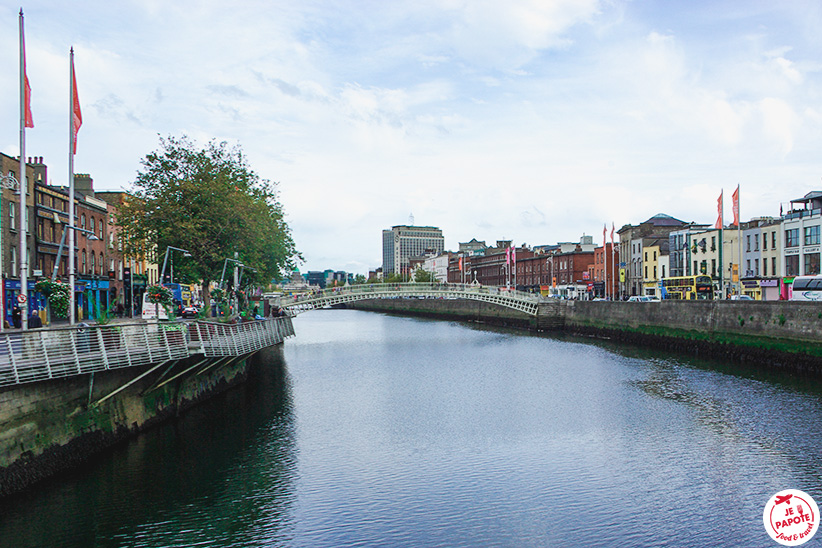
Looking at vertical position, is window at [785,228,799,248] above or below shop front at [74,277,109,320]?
above

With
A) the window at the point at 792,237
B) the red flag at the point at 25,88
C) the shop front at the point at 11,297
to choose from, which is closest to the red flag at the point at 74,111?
the red flag at the point at 25,88

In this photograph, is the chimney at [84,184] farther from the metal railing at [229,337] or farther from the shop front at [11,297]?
the metal railing at [229,337]

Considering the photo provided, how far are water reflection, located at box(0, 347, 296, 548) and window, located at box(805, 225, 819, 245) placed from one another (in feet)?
173

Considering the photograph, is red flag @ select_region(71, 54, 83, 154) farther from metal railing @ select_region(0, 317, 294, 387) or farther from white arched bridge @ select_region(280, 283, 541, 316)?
white arched bridge @ select_region(280, 283, 541, 316)

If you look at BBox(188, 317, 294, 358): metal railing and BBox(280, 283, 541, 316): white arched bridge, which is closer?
BBox(188, 317, 294, 358): metal railing

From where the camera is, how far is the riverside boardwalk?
1741 cm

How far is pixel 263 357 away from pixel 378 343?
705 inches

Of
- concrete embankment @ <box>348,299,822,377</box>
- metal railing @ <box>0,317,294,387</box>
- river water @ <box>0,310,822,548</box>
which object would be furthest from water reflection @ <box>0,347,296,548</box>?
concrete embankment @ <box>348,299,822,377</box>

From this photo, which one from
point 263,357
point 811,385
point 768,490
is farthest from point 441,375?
point 768,490

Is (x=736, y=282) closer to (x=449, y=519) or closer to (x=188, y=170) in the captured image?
(x=188, y=170)

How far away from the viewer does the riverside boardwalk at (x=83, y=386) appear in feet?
57.1

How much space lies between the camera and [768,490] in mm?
19844

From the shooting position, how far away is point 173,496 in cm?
1966

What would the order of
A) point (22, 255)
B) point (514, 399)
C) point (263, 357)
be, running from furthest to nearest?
point (263, 357) → point (514, 399) → point (22, 255)
